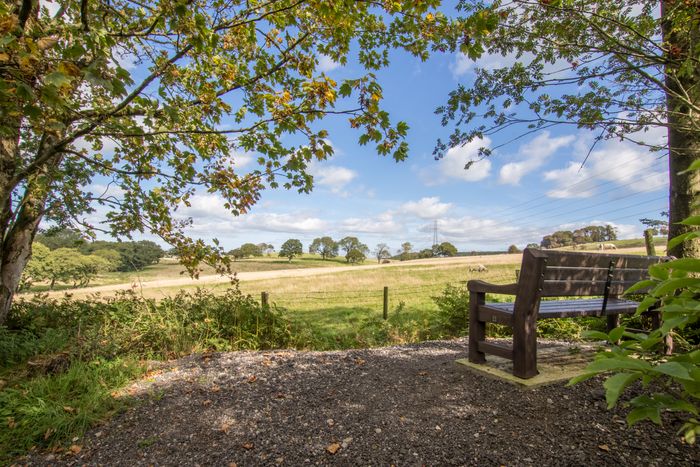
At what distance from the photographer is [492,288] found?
4051 millimetres

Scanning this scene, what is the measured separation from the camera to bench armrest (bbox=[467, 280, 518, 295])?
3.81 m

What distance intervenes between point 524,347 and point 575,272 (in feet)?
3.63

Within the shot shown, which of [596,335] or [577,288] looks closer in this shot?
[596,335]

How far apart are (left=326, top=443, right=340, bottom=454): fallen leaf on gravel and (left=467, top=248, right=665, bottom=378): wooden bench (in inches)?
82.5

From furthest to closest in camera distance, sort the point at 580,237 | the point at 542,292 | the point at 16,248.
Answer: the point at 580,237
the point at 16,248
the point at 542,292

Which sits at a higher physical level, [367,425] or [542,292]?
[542,292]

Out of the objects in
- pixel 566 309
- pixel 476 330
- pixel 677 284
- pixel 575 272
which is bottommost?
pixel 476 330

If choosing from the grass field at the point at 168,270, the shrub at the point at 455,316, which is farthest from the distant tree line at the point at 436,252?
the shrub at the point at 455,316

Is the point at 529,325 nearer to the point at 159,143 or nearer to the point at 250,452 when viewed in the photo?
the point at 250,452

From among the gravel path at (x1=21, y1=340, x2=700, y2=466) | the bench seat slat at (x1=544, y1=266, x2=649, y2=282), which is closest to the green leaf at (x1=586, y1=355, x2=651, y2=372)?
the gravel path at (x1=21, y1=340, x2=700, y2=466)

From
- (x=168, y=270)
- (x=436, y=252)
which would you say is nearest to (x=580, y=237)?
(x=436, y=252)

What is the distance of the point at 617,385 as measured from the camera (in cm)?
88

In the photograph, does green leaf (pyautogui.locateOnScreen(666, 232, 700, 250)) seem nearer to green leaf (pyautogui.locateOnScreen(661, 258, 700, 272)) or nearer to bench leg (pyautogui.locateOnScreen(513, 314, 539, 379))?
green leaf (pyautogui.locateOnScreen(661, 258, 700, 272))

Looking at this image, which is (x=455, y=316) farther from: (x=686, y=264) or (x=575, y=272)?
(x=686, y=264)
